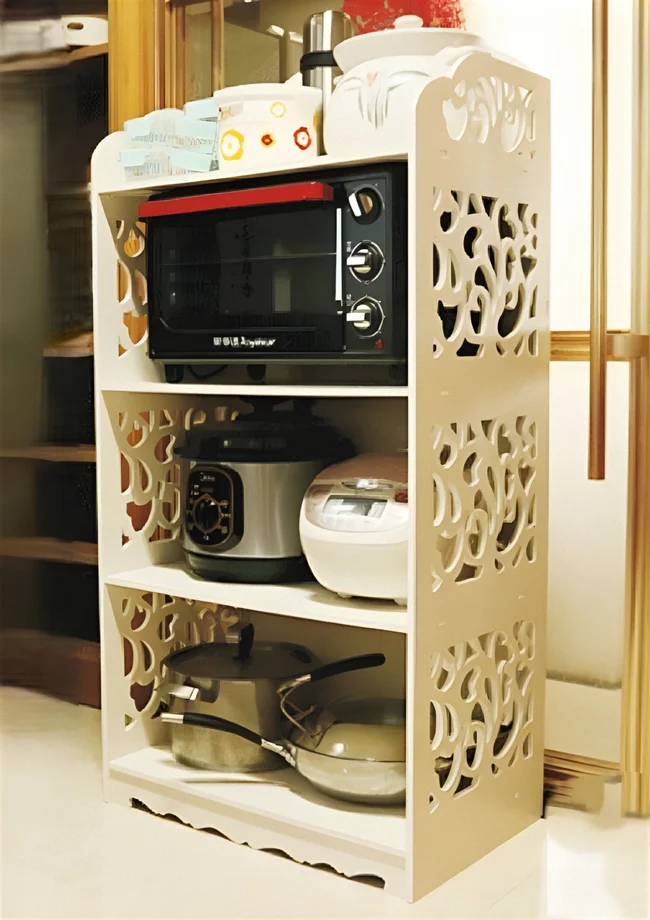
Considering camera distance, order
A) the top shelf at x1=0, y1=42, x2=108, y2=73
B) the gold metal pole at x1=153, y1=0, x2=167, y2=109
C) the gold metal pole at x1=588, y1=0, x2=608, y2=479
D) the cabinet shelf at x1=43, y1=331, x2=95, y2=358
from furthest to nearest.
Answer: the cabinet shelf at x1=43, y1=331, x2=95, y2=358 → the top shelf at x1=0, y1=42, x2=108, y2=73 → the gold metal pole at x1=153, y1=0, x2=167, y2=109 → the gold metal pole at x1=588, y1=0, x2=608, y2=479

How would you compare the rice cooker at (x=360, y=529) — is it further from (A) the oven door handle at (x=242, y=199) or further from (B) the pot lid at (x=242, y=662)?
(A) the oven door handle at (x=242, y=199)

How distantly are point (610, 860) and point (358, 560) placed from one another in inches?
23.1

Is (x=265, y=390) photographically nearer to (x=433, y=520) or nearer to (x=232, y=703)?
(x=433, y=520)

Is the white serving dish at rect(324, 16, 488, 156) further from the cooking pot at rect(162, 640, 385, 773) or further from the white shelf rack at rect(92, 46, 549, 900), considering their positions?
the cooking pot at rect(162, 640, 385, 773)

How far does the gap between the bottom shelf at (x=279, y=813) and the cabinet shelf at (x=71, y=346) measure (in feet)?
3.05

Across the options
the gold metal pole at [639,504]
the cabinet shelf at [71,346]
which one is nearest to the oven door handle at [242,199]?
the gold metal pole at [639,504]

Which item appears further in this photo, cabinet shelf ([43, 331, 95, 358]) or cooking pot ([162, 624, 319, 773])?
cabinet shelf ([43, 331, 95, 358])

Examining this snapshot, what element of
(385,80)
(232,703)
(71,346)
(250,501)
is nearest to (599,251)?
(385,80)

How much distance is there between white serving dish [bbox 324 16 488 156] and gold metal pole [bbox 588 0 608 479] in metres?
0.18

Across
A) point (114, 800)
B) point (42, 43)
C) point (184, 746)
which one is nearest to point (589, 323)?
point (184, 746)

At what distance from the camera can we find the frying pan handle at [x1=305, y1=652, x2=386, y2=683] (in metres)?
1.71

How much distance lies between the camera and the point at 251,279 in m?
1.66

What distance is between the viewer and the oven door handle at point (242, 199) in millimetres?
1518

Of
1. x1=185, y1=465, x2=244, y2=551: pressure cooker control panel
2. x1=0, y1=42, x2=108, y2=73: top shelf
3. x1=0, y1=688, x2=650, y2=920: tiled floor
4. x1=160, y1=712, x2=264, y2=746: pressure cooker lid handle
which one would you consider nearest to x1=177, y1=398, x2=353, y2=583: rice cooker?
x1=185, y1=465, x2=244, y2=551: pressure cooker control panel
